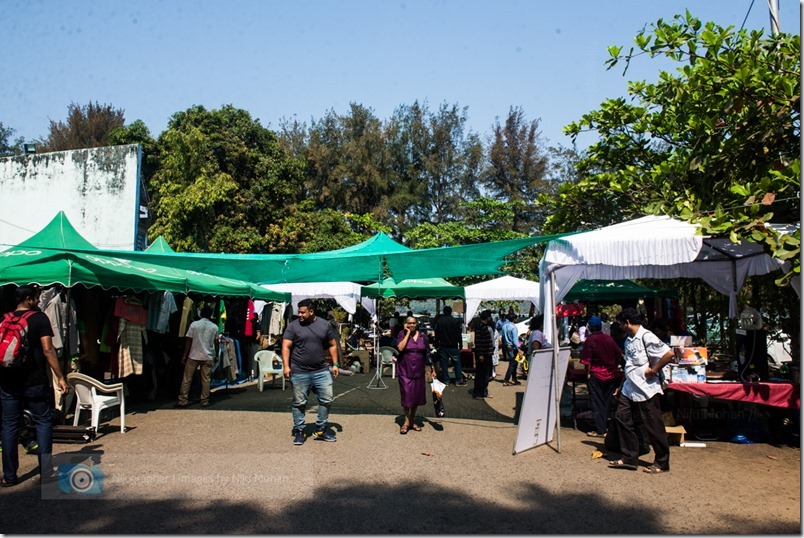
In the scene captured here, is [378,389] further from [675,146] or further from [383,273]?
[675,146]

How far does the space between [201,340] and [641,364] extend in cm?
730

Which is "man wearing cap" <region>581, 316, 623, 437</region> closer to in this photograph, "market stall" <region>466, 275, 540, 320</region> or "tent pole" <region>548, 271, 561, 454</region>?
"tent pole" <region>548, 271, 561, 454</region>

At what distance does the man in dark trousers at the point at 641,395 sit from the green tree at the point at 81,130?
4484 centimetres

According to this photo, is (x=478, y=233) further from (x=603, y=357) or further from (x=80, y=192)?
(x=603, y=357)

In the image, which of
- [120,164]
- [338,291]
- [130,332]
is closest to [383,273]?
[130,332]

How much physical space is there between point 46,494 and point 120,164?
799 inches

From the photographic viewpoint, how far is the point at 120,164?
23062mm

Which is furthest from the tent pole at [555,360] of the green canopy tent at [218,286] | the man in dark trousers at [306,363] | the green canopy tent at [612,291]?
the green canopy tent at [612,291]

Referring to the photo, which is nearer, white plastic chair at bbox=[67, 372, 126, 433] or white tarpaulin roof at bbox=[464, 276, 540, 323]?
white plastic chair at bbox=[67, 372, 126, 433]

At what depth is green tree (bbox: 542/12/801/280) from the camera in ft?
20.7

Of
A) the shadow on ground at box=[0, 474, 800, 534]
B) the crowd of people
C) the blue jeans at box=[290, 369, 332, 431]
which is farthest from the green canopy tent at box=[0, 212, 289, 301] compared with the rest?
the shadow on ground at box=[0, 474, 800, 534]

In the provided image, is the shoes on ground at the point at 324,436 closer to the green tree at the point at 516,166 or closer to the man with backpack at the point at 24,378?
the man with backpack at the point at 24,378

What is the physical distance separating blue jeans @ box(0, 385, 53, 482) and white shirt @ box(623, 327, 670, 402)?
583cm

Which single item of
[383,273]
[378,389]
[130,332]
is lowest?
[378,389]
